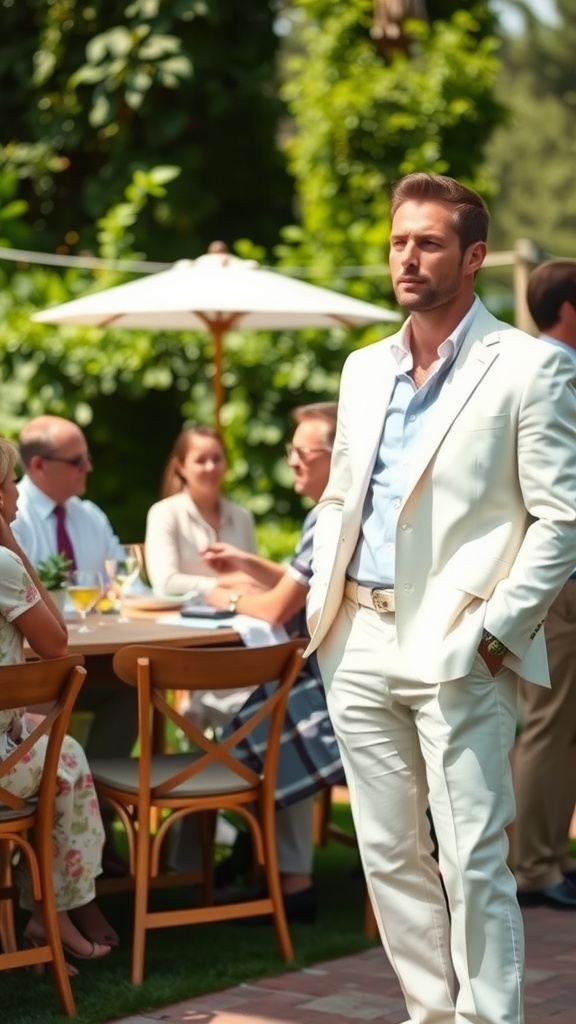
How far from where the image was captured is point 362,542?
3.51 metres

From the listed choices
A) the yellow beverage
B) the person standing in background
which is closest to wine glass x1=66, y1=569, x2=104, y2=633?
the yellow beverage

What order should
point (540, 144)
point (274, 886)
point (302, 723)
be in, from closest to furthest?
1. point (274, 886)
2. point (302, 723)
3. point (540, 144)

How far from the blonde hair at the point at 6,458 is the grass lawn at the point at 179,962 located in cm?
133

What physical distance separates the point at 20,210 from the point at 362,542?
6.95 metres

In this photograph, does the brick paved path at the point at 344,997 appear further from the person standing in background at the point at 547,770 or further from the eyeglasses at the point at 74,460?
the eyeglasses at the point at 74,460

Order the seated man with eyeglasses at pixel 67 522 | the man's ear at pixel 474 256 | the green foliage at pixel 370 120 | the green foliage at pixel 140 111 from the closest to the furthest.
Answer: the man's ear at pixel 474 256, the seated man with eyeglasses at pixel 67 522, the green foliage at pixel 370 120, the green foliage at pixel 140 111

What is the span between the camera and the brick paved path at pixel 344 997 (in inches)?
158

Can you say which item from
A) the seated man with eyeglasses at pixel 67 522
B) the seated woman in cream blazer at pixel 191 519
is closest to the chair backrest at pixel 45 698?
the seated man with eyeglasses at pixel 67 522

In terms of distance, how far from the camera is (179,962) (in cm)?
455

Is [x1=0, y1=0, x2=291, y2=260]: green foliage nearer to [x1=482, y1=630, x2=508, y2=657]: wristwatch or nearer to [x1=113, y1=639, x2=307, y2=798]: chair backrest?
[x1=113, y1=639, x2=307, y2=798]: chair backrest

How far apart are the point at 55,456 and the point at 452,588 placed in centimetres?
284

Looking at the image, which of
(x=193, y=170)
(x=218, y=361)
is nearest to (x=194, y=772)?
(x=218, y=361)

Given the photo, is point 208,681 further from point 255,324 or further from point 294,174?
point 294,174

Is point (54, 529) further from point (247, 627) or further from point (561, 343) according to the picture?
point (561, 343)
